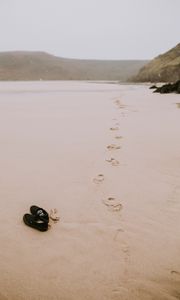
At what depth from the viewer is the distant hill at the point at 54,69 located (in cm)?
6950

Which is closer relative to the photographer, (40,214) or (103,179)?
(40,214)

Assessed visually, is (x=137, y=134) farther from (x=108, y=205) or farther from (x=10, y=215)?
(x=10, y=215)

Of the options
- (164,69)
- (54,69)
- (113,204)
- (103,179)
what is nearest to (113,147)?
(103,179)

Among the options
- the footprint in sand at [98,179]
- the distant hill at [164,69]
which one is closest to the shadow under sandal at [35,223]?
the footprint in sand at [98,179]

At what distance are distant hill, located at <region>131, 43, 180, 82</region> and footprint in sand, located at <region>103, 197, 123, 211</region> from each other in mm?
33043

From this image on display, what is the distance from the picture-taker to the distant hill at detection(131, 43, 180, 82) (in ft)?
117

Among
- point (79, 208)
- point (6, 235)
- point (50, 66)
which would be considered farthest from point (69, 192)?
point (50, 66)

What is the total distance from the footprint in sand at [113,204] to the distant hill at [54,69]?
2475 inches

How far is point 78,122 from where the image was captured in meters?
6.88

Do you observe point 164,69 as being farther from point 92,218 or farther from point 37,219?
point 37,219

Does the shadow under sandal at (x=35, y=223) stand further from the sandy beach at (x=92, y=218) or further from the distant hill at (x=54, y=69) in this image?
the distant hill at (x=54, y=69)

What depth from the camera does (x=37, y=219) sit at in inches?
94.4

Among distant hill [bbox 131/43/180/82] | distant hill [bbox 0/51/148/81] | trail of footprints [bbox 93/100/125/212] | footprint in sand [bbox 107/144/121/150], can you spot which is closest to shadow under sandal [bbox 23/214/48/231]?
trail of footprints [bbox 93/100/125/212]

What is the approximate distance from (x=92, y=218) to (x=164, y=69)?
1453 inches
